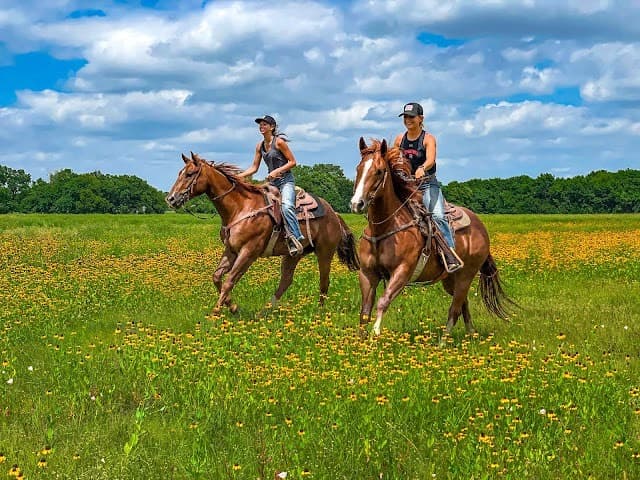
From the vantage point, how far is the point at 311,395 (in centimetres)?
711

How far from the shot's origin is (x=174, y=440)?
612 centimetres

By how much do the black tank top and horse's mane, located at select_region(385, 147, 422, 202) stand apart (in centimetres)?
34

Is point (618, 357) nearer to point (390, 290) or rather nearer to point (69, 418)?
point (390, 290)

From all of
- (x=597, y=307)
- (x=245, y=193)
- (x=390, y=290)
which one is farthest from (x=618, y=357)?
(x=245, y=193)

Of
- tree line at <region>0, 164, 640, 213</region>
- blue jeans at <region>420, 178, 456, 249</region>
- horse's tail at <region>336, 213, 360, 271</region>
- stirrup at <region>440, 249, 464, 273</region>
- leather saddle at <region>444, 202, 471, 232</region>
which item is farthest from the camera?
tree line at <region>0, 164, 640, 213</region>

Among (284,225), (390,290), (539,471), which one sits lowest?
(539,471)

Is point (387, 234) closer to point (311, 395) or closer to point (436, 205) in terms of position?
point (436, 205)

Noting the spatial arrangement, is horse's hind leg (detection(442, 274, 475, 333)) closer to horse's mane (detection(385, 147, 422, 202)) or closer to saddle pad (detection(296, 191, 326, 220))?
horse's mane (detection(385, 147, 422, 202))

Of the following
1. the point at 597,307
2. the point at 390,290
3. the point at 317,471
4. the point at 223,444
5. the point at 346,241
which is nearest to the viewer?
the point at 317,471

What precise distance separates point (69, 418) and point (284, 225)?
20.7 ft

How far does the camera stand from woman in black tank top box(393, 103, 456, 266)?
378 inches

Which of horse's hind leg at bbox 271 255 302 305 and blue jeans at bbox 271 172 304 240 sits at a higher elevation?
blue jeans at bbox 271 172 304 240

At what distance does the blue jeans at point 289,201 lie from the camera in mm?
12523

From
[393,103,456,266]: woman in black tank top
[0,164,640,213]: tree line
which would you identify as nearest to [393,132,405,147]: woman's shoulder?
[393,103,456,266]: woman in black tank top
